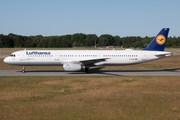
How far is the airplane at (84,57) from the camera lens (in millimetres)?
30516

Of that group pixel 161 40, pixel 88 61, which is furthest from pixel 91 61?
pixel 161 40

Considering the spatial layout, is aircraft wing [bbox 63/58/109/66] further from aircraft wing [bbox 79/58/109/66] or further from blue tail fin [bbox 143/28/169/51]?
blue tail fin [bbox 143/28/169/51]

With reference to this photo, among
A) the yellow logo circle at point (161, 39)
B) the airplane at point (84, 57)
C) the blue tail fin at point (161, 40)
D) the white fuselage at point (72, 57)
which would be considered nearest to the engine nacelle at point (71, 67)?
the airplane at point (84, 57)

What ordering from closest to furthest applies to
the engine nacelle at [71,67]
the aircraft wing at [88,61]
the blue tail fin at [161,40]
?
the engine nacelle at [71,67]
the aircraft wing at [88,61]
the blue tail fin at [161,40]

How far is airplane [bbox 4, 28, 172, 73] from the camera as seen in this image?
Answer: 3052 centimetres

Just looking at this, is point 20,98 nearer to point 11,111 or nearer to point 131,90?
point 11,111

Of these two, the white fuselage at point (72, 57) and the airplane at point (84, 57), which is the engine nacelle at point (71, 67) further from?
the white fuselage at point (72, 57)

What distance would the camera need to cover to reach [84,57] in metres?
31.6

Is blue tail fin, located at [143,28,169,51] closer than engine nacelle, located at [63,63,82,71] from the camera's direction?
No

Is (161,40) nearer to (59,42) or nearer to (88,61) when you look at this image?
(88,61)

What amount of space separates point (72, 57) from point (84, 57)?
1888mm

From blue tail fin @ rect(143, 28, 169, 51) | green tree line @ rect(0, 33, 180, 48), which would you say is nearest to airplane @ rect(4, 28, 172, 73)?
blue tail fin @ rect(143, 28, 169, 51)

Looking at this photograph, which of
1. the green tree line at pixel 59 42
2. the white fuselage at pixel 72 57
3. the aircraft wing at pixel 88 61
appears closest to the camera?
the aircraft wing at pixel 88 61

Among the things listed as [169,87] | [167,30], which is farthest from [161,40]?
[169,87]
